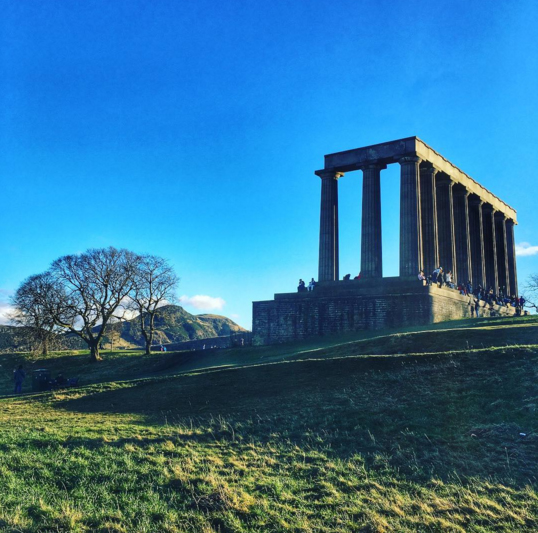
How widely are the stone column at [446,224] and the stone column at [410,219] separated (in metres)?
6.95

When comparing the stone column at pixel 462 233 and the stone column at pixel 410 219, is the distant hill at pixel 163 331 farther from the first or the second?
the stone column at pixel 462 233

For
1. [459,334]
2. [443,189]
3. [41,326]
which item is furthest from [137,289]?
[459,334]

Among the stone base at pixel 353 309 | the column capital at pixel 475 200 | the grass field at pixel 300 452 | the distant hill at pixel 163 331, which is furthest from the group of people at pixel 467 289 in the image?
the distant hill at pixel 163 331

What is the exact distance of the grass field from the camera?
9.63 meters

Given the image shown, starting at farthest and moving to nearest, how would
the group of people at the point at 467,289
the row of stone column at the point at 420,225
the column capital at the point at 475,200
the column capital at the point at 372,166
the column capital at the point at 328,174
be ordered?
the column capital at the point at 475,200 → the column capital at the point at 328,174 → the column capital at the point at 372,166 → the row of stone column at the point at 420,225 → the group of people at the point at 467,289

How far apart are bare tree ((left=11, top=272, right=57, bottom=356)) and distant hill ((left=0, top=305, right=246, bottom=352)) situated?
100 cm

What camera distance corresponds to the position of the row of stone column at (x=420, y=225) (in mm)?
40938

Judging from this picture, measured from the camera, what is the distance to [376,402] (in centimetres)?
1605

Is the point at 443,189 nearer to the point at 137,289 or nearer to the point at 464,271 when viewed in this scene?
the point at 464,271

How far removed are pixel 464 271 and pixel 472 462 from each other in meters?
40.9

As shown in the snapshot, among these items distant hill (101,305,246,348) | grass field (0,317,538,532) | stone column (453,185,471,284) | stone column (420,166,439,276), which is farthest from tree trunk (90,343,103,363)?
stone column (453,185,471,284)

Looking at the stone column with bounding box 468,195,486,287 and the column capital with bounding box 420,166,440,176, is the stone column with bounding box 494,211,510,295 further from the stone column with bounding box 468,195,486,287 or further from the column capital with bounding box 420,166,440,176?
the column capital with bounding box 420,166,440,176

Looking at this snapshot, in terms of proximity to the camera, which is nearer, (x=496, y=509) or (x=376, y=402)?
(x=496, y=509)

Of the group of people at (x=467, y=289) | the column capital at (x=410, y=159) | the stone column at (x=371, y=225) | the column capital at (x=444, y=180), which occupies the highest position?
the column capital at (x=444, y=180)
